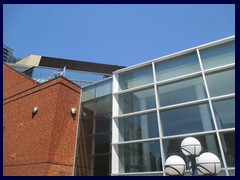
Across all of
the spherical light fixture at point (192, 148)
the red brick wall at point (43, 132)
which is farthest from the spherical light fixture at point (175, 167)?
the red brick wall at point (43, 132)

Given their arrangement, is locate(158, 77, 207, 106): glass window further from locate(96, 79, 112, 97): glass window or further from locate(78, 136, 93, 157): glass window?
locate(78, 136, 93, 157): glass window

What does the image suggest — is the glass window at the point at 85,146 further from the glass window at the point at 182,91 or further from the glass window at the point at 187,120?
the glass window at the point at 182,91

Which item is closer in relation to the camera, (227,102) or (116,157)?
(227,102)

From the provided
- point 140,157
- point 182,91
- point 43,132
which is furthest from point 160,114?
point 43,132

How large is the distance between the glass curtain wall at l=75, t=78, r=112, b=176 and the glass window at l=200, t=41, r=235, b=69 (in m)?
4.34

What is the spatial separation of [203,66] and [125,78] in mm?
3426

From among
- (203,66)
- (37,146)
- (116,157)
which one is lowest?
(116,157)

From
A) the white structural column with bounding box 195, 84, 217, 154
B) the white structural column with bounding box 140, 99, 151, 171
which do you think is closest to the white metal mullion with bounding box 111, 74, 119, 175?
the white structural column with bounding box 140, 99, 151, 171

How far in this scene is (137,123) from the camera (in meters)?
8.78

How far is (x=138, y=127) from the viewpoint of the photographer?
8688mm

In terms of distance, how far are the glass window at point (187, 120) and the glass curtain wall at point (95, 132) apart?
2596mm

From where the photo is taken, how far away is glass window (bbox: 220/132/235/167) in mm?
6562
